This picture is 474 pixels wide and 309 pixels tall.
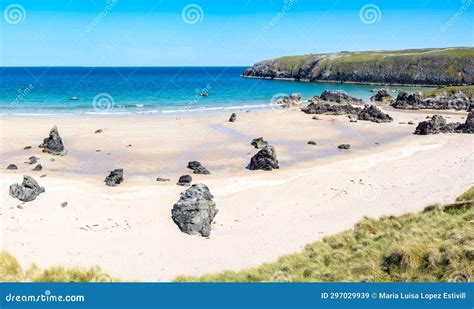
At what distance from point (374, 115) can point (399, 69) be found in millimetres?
105073

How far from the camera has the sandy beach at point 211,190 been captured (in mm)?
16781

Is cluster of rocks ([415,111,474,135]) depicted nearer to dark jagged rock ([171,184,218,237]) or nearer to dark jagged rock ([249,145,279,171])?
dark jagged rock ([249,145,279,171])

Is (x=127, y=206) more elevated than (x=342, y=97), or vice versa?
(x=342, y=97)

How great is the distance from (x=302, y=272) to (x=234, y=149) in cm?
2384

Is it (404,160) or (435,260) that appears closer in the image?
(435,260)

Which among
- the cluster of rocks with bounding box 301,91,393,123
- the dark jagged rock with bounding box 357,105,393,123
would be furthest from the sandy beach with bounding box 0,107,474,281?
the cluster of rocks with bounding box 301,91,393,123

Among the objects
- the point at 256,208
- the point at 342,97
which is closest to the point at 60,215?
the point at 256,208

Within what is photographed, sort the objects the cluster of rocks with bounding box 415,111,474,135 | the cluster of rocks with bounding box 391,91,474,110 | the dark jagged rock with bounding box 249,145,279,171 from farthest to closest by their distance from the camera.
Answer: the cluster of rocks with bounding box 391,91,474,110, the cluster of rocks with bounding box 415,111,474,135, the dark jagged rock with bounding box 249,145,279,171

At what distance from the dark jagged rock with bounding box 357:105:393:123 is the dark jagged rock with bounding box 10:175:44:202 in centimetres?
4124

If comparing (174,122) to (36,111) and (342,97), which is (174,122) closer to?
(36,111)

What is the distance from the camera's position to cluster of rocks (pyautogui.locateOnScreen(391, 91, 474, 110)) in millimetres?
68500

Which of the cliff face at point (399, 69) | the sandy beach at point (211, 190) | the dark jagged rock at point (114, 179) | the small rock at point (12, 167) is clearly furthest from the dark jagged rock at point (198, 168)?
the cliff face at point (399, 69)

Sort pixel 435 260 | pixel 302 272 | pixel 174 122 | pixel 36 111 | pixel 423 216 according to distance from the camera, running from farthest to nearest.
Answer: pixel 36 111 < pixel 174 122 < pixel 423 216 < pixel 302 272 < pixel 435 260

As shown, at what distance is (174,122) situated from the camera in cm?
5222
